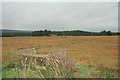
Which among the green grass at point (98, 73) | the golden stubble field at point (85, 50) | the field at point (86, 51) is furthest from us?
the golden stubble field at point (85, 50)

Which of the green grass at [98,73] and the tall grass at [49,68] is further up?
the tall grass at [49,68]

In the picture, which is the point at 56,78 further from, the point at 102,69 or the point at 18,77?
the point at 102,69

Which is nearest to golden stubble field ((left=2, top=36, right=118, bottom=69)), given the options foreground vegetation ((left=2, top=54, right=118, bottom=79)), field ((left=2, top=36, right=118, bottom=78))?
field ((left=2, top=36, right=118, bottom=78))

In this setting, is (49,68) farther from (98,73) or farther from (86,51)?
(86,51)

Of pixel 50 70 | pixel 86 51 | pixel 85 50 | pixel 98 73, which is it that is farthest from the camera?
pixel 85 50

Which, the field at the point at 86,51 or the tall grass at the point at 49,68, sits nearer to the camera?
the tall grass at the point at 49,68

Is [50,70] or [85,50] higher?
[50,70]

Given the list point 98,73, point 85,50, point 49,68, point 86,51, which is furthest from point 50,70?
point 85,50

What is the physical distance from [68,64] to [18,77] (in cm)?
107

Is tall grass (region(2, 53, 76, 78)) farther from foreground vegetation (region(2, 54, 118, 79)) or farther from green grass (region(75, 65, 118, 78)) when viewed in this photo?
green grass (region(75, 65, 118, 78))

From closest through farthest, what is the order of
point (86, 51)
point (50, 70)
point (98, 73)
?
point (50, 70) < point (98, 73) < point (86, 51)

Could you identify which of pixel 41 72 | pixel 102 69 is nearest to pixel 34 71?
pixel 41 72

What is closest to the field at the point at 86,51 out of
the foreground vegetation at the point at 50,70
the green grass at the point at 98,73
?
the green grass at the point at 98,73

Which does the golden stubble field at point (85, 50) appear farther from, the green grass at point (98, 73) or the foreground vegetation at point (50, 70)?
the foreground vegetation at point (50, 70)
